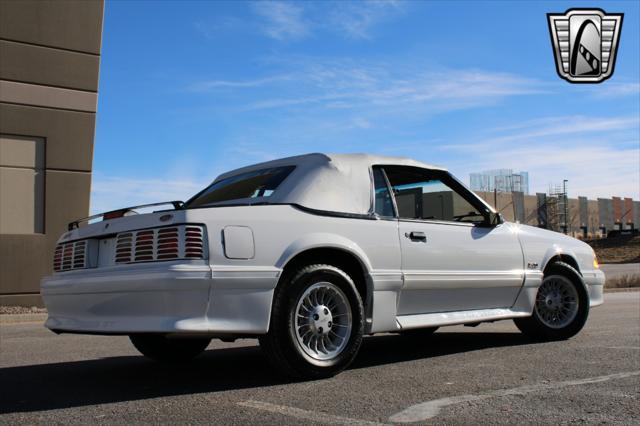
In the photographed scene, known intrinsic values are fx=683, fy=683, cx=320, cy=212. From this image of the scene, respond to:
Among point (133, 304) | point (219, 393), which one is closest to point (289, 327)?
point (219, 393)

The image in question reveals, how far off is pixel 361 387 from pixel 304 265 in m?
0.95

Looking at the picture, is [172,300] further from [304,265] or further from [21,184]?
[21,184]

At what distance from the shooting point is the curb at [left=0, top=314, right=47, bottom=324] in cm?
1299

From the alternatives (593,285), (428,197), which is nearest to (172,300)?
(428,197)

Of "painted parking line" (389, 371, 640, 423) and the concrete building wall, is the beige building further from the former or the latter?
the concrete building wall

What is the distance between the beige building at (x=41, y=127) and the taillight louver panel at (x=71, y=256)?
1079 cm

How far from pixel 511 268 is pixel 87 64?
12.7 meters

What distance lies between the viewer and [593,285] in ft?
24.3

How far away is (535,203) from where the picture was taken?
8669 centimetres

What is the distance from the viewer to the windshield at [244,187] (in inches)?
218

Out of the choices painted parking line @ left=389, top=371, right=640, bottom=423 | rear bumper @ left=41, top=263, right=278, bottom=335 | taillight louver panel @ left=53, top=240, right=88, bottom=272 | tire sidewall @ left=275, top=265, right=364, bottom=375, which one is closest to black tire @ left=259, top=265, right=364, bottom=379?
tire sidewall @ left=275, top=265, right=364, bottom=375

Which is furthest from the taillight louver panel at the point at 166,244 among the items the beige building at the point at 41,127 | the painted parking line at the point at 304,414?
the beige building at the point at 41,127

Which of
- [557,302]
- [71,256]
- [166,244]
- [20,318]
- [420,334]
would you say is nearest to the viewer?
[166,244]

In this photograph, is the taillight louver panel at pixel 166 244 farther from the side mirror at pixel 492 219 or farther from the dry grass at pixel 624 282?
the dry grass at pixel 624 282
